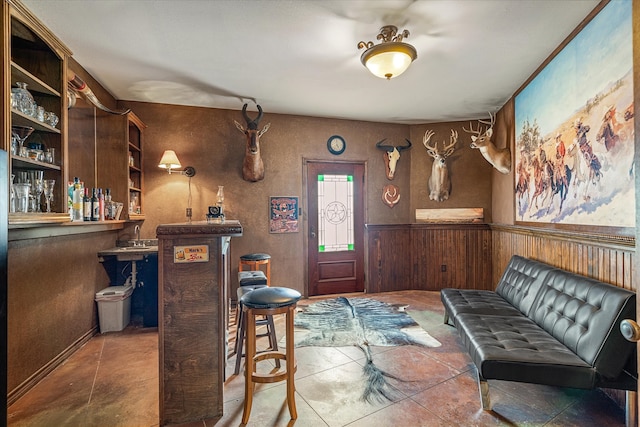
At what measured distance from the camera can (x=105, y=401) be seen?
2141 millimetres

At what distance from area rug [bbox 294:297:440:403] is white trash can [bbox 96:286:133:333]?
6.54ft

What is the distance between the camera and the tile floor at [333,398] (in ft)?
6.35

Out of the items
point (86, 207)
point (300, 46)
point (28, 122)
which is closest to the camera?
point (28, 122)

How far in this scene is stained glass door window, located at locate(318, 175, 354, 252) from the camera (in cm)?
493

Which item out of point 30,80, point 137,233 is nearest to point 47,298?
point 137,233

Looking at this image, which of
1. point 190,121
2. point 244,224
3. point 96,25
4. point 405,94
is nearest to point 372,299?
point 244,224

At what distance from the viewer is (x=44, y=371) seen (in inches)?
96.3

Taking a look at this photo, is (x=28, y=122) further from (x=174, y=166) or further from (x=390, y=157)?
(x=390, y=157)

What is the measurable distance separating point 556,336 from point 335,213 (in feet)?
10.7

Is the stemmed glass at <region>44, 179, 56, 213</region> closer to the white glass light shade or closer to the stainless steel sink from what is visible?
the stainless steel sink

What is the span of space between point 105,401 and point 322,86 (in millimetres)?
3612

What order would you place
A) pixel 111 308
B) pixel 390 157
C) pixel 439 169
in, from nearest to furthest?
pixel 111 308, pixel 439 169, pixel 390 157

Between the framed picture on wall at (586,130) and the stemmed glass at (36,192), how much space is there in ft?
14.1

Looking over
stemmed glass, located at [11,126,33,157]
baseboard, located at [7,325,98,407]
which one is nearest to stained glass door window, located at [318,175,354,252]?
baseboard, located at [7,325,98,407]
